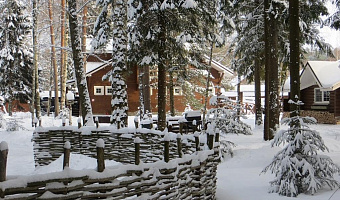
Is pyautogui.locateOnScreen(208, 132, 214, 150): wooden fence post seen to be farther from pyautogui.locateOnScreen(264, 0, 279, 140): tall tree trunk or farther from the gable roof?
the gable roof

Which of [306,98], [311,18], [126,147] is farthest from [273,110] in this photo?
[306,98]

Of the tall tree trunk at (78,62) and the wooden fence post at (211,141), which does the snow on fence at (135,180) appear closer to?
the wooden fence post at (211,141)

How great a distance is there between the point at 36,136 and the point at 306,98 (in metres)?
25.1

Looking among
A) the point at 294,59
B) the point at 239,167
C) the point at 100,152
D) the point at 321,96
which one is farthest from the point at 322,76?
the point at 100,152

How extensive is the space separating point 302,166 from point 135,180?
4.20 meters

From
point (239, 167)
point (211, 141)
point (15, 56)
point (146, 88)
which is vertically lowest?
point (239, 167)

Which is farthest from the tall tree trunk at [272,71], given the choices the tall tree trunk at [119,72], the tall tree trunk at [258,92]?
the tall tree trunk at [258,92]

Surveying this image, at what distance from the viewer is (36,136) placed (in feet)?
38.8

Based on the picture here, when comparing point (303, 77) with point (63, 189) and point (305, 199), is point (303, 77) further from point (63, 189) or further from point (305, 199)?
point (63, 189)

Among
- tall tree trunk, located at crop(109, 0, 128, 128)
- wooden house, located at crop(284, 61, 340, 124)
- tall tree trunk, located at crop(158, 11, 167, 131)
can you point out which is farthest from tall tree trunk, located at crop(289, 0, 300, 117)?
wooden house, located at crop(284, 61, 340, 124)

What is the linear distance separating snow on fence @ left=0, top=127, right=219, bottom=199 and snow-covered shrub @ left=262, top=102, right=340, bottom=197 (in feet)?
5.12

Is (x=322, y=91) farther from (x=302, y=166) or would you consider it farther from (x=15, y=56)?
(x=15, y=56)

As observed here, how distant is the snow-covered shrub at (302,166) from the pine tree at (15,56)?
29.0m

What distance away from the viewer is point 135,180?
4711mm
